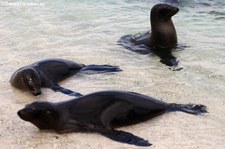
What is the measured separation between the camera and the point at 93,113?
4379mm

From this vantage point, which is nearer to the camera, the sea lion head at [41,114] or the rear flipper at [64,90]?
the sea lion head at [41,114]

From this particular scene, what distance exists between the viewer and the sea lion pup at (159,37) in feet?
24.3

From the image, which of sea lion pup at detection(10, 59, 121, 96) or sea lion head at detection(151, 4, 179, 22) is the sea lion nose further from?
sea lion head at detection(151, 4, 179, 22)

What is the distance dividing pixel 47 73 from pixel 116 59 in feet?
4.45

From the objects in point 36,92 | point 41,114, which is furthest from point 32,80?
point 41,114

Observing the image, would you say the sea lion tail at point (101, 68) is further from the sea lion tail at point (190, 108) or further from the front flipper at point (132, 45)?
the sea lion tail at point (190, 108)

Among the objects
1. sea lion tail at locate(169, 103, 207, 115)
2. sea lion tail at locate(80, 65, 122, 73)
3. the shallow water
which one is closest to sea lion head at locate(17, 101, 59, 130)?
the shallow water

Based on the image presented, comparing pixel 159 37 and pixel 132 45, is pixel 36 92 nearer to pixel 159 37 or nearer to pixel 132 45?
pixel 132 45

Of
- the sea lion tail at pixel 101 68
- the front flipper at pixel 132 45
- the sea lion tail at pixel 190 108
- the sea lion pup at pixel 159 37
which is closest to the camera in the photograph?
the sea lion tail at pixel 190 108

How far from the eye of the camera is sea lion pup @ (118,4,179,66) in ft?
24.3

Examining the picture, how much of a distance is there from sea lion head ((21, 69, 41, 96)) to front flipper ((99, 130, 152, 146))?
141cm

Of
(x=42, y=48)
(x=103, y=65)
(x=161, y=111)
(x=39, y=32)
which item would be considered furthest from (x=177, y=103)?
(x=39, y=32)

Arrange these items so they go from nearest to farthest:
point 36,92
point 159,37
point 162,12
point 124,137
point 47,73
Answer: point 124,137 < point 36,92 < point 47,73 < point 159,37 < point 162,12

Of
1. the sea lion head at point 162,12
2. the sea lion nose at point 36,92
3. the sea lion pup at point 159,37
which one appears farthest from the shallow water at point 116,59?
the sea lion head at point 162,12
